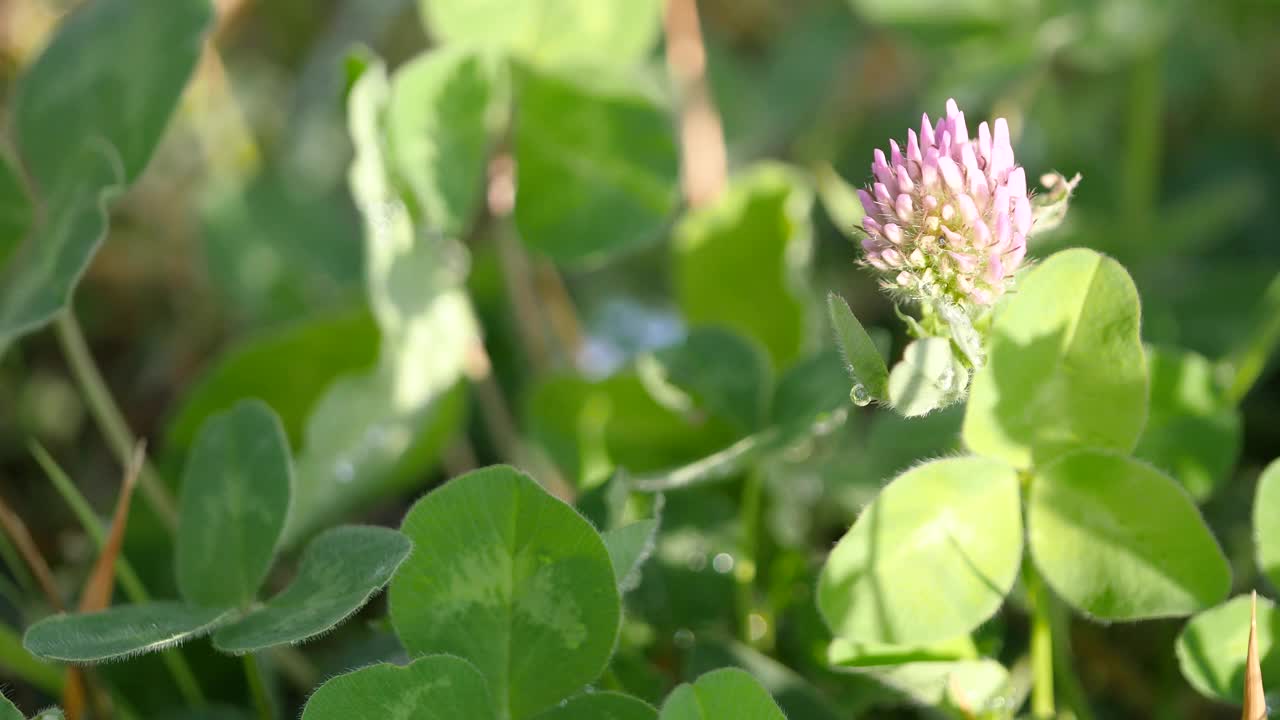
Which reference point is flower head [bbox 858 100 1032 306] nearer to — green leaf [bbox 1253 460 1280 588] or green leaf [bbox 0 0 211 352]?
green leaf [bbox 1253 460 1280 588]

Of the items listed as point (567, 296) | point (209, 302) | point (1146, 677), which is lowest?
point (1146, 677)

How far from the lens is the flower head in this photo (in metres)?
0.68

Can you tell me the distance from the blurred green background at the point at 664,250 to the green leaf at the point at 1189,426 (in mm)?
21

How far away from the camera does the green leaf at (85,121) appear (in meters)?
0.95

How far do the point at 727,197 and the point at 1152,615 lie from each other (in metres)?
0.67

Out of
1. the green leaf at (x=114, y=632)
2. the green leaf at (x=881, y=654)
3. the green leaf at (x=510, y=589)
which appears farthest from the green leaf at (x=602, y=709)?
the green leaf at (x=114, y=632)

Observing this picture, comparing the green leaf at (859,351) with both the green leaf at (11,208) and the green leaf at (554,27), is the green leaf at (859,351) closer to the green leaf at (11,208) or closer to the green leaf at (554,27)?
the green leaf at (554,27)

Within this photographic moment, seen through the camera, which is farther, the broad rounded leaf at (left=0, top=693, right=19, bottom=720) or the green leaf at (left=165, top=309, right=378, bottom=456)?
the green leaf at (left=165, top=309, right=378, bottom=456)

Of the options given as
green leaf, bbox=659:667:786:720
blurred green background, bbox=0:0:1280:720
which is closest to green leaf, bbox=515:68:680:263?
blurred green background, bbox=0:0:1280:720

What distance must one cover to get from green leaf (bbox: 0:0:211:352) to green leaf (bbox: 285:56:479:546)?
17 cm

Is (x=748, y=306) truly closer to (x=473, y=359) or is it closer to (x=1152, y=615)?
(x=473, y=359)

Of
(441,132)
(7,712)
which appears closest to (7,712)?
(7,712)

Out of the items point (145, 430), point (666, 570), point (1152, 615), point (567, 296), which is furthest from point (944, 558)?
point (145, 430)

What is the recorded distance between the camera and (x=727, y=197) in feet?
4.25
